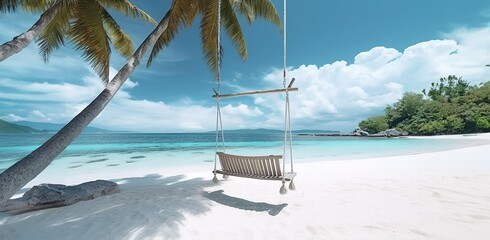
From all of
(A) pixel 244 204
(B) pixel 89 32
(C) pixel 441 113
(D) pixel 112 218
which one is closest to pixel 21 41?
(B) pixel 89 32

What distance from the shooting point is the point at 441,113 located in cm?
3838

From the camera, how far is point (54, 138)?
3000mm

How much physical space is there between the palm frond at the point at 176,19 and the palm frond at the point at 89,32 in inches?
53.0

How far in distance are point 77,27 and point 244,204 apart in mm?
5311

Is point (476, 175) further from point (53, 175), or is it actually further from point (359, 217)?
point (53, 175)

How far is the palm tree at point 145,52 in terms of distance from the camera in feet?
8.35

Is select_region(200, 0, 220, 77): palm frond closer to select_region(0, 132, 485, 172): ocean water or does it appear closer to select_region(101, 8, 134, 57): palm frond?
select_region(101, 8, 134, 57): palm frond

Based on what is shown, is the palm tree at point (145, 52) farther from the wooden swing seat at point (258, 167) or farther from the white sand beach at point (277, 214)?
the wooden swing seat at point (258, 167)

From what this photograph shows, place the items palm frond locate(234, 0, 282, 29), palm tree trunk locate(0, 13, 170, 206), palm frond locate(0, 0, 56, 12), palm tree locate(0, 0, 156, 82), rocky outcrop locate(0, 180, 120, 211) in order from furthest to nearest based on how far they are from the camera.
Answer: palm frond locate(234, 0, 282, 29), palm frond locate(0, 0, 56, 12), palm tree locate(0, 0, 156, 82), rocky outcrop locate(0, 180, 120, 211), palm tree trunk locate(0, 13, 170, 206)

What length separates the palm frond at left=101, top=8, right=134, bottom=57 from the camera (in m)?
7.41

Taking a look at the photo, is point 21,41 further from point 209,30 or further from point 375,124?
point 375,124

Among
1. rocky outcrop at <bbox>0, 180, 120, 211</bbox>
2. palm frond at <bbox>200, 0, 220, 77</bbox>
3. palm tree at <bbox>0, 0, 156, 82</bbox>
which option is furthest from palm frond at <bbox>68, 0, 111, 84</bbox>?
rocky outcrop at <bbox>0, 180, 120, 211</bbox>

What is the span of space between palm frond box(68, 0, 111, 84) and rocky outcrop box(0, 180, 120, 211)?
122 inches

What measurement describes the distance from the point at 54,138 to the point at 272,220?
3.08 m
